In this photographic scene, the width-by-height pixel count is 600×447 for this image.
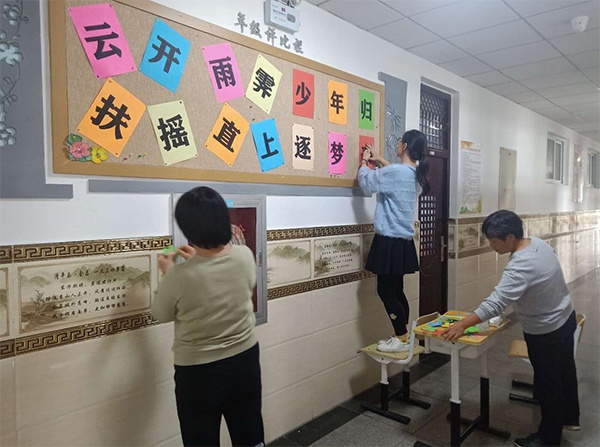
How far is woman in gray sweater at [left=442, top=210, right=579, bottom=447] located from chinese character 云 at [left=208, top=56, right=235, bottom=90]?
1570 mm

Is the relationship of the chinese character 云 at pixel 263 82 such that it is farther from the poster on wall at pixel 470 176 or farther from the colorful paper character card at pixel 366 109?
the poster on wall at pixel 470 176

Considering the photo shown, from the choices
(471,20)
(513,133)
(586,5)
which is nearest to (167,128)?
(471,20)

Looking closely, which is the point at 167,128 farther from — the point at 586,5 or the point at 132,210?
the point at 586,5

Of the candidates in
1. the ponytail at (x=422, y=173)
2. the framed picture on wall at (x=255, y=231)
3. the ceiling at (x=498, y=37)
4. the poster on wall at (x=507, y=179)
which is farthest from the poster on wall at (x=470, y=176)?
the framed picture on wall at (x=255, y=231)

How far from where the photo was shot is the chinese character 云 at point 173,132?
1.88 m

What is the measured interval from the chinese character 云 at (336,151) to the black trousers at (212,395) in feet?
5.03

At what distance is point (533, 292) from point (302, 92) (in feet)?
5.60

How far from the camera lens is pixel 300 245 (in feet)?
8.32

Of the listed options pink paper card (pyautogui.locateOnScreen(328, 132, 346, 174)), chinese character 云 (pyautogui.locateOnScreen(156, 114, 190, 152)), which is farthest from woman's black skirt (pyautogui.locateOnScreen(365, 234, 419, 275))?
chinese character 云 (pyautogui.locateOnScreen(156, 114, 190, 152))

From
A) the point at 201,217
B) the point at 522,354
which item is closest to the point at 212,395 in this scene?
the point at 201,217

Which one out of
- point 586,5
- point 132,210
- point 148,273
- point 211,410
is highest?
point 586,5

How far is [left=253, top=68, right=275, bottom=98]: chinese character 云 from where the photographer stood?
2.27 m

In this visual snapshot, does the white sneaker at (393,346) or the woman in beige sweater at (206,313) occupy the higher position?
the woman in beige sweater at (206,313)

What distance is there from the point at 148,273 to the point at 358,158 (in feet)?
5.51
